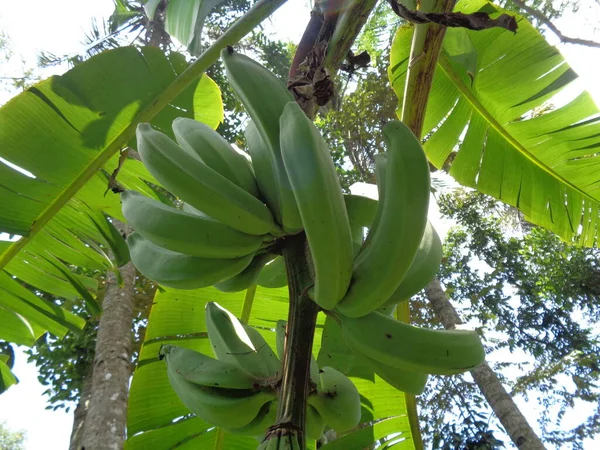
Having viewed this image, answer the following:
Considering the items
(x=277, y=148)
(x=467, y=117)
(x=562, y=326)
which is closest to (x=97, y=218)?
(x=277, y=148)

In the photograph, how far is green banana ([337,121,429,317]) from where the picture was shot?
64 cm

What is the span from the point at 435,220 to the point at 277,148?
0.37m

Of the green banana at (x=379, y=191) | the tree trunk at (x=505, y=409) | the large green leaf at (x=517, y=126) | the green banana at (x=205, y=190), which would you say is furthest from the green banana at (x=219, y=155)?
the tree trunk at (x=505, y=409)

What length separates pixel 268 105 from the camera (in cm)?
76

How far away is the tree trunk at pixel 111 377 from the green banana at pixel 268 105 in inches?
65.9

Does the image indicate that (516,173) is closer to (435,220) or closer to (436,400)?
(435,220)

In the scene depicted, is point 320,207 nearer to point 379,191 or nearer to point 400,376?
point 379,191

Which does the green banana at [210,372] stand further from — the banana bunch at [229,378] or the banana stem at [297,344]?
the banana stem at [297,344]

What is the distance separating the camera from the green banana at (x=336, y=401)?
0.79 meters

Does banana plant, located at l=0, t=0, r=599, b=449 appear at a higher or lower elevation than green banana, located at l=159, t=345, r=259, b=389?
higher

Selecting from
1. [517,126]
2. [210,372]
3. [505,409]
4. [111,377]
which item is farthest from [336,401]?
[505,409]

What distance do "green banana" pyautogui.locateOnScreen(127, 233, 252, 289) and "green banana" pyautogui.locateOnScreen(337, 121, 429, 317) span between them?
0.24 m

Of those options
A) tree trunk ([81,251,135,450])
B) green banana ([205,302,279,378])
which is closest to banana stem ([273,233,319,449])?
green banana ([205,302,279,378])

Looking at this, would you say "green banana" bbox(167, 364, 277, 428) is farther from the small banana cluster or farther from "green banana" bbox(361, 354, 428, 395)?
"green banana" bbox(361, 354, 428, 395)
